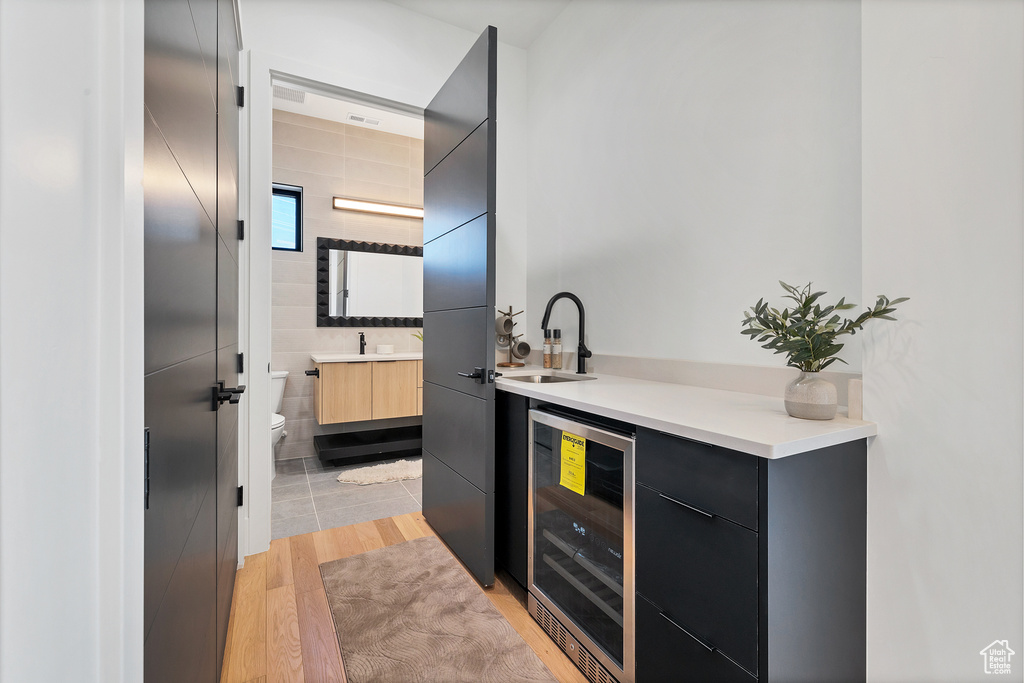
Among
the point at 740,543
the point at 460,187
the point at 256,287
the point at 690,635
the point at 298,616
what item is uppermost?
the point at 460,187

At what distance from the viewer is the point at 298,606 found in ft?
5.71

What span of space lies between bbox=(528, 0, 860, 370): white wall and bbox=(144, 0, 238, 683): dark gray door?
1628 mm

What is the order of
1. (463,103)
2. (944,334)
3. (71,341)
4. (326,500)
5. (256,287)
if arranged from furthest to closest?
(326,500), (256,287), (463,103), (944,334), (71,341)

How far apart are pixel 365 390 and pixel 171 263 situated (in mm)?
2922

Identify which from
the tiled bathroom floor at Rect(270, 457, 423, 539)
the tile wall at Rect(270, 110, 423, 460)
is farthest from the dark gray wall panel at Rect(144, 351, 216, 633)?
the tile wall at Rect(270, 110, 423, 460)

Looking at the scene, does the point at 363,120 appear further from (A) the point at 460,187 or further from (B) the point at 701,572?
(B) the point at 701,572

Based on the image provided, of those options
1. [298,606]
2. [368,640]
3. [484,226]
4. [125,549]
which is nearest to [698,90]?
[484,226]

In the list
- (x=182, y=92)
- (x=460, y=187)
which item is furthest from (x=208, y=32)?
(x=460, y=187)

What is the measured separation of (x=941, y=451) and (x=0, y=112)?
1568mm

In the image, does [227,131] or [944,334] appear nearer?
[944,334]

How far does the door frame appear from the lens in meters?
2.07

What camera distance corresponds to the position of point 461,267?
6.57 feet

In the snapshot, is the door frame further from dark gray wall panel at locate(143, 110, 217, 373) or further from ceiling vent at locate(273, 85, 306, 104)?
ceiling vent at locate(273, 85, 306, 104)

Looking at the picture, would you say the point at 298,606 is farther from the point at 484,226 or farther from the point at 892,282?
the point at 892,282
